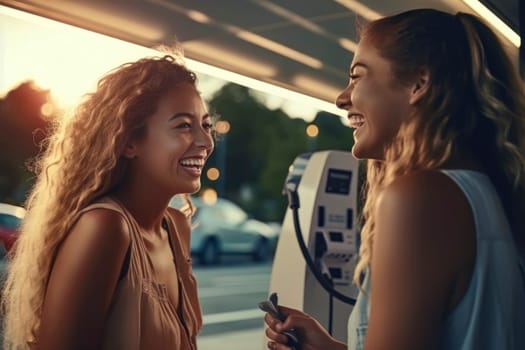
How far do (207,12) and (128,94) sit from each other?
3.65ft

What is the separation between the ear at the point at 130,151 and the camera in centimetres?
204

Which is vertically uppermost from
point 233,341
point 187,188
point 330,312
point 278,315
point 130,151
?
point 130,151

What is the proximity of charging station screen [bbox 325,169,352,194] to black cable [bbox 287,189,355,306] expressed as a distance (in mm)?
257

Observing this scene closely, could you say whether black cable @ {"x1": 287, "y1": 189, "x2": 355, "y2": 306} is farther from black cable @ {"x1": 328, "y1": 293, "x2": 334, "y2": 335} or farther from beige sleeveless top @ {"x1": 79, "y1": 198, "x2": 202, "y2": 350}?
beige sleeveless top @ {"x1": 79, "y1": 198, "x2": 202, "y2": 350}

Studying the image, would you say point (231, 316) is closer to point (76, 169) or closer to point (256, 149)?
point (76, 169)

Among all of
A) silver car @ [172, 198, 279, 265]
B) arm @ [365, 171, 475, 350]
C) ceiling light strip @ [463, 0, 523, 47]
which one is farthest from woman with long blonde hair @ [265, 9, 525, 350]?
silver car @ [172, 198, 279, 265]

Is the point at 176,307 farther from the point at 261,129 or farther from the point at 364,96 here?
the point at 261,129

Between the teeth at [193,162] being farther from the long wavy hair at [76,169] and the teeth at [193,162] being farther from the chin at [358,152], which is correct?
the chin at [358,152]

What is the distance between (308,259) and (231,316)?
13.4 ft

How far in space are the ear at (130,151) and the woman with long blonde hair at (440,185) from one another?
2.76 feet

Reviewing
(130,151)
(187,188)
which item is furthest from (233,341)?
(130,151)

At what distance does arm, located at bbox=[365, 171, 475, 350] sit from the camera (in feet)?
3.42

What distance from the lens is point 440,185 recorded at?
1079 millimetres

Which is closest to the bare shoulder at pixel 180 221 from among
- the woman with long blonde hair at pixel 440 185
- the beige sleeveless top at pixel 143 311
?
the beige sleeveless top at pixel 143 311
